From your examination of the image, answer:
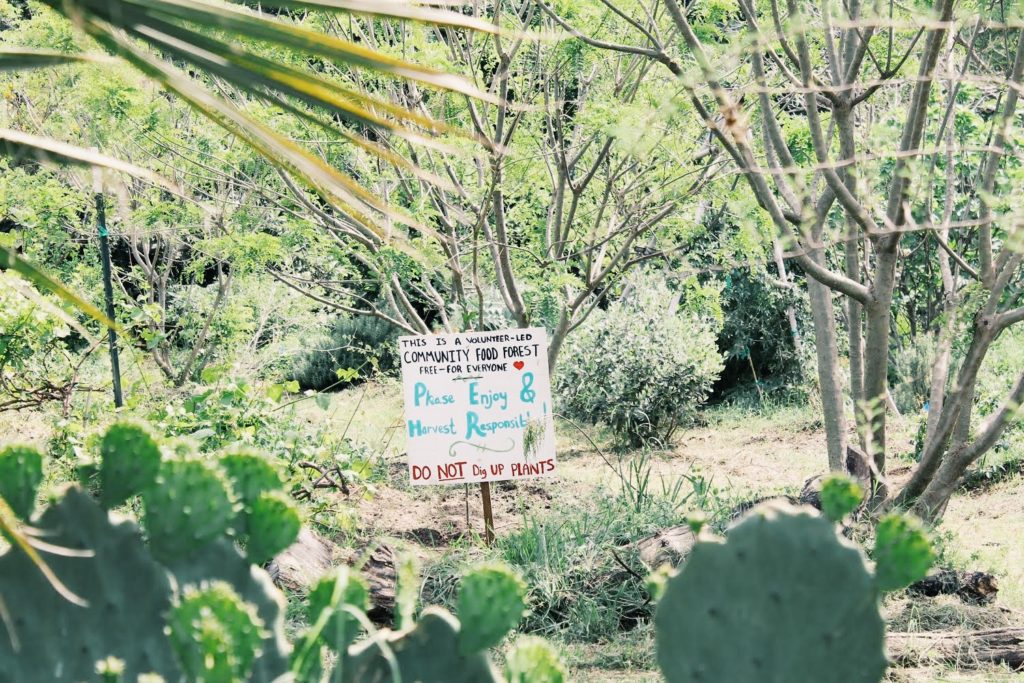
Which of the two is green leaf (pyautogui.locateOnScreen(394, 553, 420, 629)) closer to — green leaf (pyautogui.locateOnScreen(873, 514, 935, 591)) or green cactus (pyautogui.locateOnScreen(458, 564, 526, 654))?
green cactus (pyautogui.locateOnScreen(458, 564, 526, 654))

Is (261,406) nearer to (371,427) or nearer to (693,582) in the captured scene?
(371,427)

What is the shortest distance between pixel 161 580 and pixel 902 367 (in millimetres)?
8320

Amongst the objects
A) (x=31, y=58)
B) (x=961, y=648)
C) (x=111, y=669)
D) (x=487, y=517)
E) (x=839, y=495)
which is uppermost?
(x=31, y=58)

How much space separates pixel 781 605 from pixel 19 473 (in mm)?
1196

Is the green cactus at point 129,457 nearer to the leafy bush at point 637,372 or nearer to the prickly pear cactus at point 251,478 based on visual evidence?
the prickly pear cactus at point 251,478

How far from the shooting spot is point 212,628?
1.20 m

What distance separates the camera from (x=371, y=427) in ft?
28.5

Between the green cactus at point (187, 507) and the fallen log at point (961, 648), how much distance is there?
294cm

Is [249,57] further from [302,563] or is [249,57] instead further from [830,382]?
[830,382]

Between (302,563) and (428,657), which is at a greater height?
(428,657)

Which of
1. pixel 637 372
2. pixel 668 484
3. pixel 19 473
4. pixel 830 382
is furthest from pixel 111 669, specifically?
pixel 637 372

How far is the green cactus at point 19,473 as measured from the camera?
168 centimetres

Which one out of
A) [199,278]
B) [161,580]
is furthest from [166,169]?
[161,580]

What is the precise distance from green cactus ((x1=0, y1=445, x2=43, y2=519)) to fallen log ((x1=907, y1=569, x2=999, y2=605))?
3.56 m
